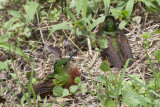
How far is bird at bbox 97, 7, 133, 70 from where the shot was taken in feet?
9.57

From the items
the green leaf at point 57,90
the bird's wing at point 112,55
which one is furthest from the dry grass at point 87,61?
the green leaf at point 57,90

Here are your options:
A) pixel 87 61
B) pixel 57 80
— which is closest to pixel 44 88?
pixel 57 80

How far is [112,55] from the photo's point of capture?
9.73 feet

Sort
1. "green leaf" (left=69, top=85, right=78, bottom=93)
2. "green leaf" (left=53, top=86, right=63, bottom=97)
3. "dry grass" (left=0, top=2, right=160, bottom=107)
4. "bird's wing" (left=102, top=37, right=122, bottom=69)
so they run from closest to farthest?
1. "green leaf" (left=53, top=86, right=63, bottom=97)
2. "green leaf" (left=69, top=85, right=78, bottom=93)
3. "dry grass" (left=0, top=2, right=160, bottom=107)
4. "bird's wing" (left=102, top=37, right=122, bottom=69)

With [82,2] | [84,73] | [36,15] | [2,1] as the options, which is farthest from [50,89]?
[2,1]

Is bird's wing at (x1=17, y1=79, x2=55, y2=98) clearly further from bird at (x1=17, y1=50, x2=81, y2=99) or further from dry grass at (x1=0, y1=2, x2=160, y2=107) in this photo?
dry grass at (x1=0, y1=2, x2=160, y2=107)

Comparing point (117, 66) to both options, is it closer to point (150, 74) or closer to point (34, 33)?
point (150, 74)

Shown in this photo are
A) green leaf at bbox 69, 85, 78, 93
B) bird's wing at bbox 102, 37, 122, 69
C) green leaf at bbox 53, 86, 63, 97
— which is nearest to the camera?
green leaf at bbox 53, 86, 63, 97

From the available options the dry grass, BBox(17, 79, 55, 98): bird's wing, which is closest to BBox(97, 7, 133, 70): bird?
the dry grass

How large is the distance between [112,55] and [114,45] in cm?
15

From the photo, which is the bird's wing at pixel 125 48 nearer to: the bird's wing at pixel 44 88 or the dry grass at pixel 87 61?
the dry grass at pixel 87 61

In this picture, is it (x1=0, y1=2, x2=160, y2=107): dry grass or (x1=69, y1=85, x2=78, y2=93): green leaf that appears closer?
(x1=69, y1=85, x2=78, y2=93): green leaf

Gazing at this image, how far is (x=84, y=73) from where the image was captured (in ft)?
9.70

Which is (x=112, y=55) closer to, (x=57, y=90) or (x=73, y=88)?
(x=73, y=88)
